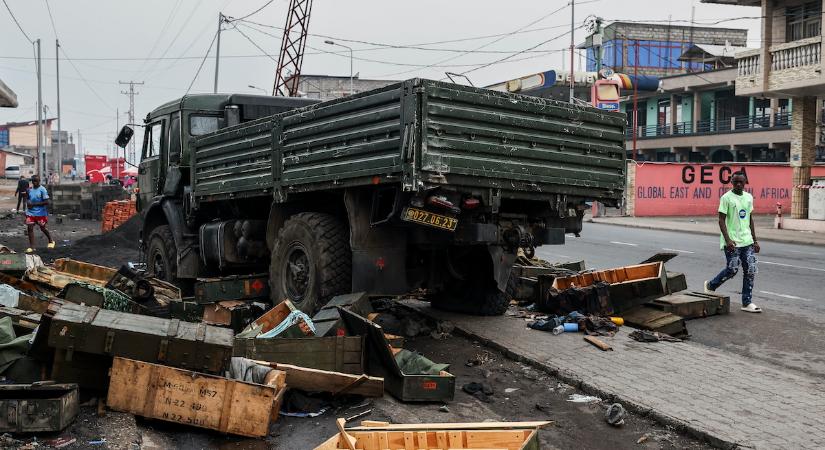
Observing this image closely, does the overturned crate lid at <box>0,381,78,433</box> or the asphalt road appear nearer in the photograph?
the overturned crate lid at <box>0,381,78,433</box>

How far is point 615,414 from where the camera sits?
542cm

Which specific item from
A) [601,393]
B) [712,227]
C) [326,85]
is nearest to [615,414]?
[601,393]

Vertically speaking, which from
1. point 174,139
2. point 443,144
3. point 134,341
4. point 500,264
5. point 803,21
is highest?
point 803,21

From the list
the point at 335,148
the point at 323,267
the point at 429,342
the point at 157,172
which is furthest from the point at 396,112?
the point at 157,172

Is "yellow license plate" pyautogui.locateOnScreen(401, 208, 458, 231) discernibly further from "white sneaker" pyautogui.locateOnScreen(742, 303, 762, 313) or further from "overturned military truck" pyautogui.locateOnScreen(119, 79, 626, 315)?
"white sneaker" pyautogui.locateOnScreen(742, 303, 762, 313)

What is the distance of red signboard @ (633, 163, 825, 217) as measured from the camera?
1398 inches

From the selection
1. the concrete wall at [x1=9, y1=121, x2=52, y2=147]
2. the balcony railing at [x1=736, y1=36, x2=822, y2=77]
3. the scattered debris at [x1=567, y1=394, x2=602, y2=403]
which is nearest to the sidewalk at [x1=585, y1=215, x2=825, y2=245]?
the balcony railing at [x1=736, y1=36, x2=822, y2=77]

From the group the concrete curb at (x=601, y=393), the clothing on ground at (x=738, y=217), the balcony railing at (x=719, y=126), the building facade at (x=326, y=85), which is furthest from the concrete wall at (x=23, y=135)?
the concrete curb at (x=601, y=393)

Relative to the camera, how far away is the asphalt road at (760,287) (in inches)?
322

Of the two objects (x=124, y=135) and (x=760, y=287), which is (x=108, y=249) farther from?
(x=760, y=287)

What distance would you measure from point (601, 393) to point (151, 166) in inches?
339

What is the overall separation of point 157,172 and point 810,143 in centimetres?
2340

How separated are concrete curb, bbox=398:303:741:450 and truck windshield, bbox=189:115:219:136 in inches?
204

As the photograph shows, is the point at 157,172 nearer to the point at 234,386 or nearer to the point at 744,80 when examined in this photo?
the point at 234,386
